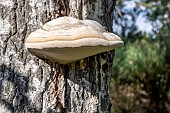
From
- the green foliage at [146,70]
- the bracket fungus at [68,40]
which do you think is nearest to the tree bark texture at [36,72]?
the bracket fungus at [68,40]

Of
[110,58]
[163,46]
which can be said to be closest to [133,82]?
[163,46]

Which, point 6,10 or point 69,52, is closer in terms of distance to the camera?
point 69,52

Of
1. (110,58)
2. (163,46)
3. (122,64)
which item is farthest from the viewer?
(163,46)

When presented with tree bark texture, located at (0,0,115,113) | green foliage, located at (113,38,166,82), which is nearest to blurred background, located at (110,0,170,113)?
green foliage, located at (113,38,166,82)

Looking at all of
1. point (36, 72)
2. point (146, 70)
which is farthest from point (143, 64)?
point (36, 72)

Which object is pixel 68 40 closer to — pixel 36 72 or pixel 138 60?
pixel 36 72

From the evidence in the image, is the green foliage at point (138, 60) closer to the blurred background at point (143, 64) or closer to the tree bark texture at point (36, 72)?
the blurred background at point (143, 64)

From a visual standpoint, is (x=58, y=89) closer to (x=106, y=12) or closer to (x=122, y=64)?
(x=106, y=12)
